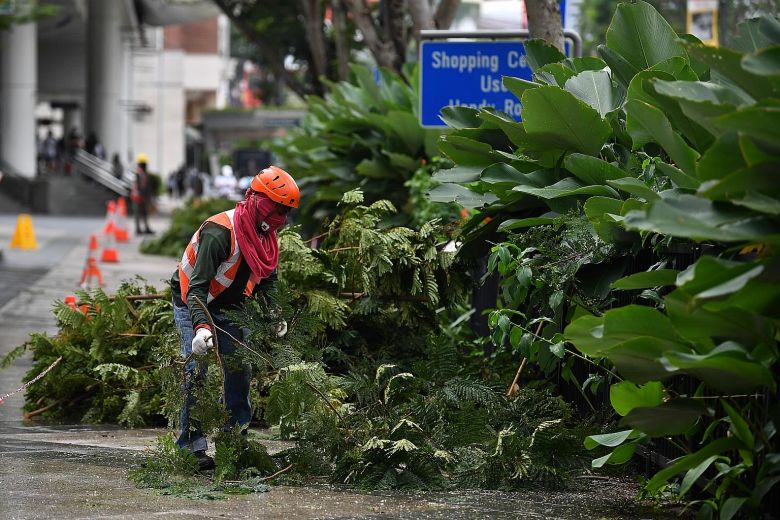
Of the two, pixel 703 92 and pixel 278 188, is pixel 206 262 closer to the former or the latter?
pixel 278 188

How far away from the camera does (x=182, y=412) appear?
7418 mm

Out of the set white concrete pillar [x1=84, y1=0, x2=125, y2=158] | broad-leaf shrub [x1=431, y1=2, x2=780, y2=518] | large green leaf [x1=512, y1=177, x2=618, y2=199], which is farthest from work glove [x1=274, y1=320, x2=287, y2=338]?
white concrete pillar [x1=84, y1=0, x2=125, y2=158]

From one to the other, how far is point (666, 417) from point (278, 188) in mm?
2549

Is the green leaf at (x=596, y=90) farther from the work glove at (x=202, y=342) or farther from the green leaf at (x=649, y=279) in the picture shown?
the work glove at (x=202, y=342)

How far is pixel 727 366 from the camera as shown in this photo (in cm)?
504

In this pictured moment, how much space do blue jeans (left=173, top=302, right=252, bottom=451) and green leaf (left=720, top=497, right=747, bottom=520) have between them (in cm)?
294

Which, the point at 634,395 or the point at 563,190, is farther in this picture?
the point at 563,190

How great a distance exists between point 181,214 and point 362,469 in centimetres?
2024

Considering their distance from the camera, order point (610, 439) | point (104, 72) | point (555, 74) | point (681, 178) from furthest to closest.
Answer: point (104, 72) → point (555, 74) → point (610, 439) → point (681, 178)

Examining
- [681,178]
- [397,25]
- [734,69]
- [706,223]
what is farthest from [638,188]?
[397,25]

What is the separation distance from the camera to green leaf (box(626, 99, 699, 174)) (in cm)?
600

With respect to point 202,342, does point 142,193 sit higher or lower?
lower

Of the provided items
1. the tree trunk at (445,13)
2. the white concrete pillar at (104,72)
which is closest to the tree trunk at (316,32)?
the tree trunk at (445,13)

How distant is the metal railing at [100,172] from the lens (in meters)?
48.0
